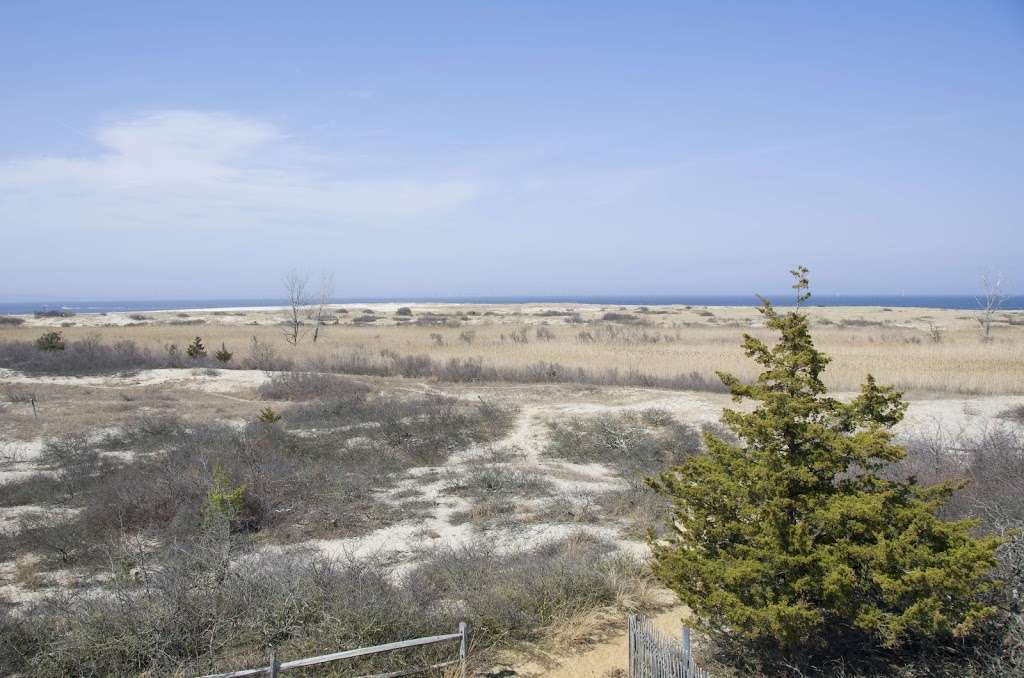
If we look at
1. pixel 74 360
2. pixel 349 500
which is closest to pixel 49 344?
pixel 74 360

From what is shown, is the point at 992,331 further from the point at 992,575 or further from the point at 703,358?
the point at 992,575

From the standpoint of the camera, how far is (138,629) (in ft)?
20.0

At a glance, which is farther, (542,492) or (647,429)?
(647,429)

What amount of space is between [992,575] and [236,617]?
6984mm

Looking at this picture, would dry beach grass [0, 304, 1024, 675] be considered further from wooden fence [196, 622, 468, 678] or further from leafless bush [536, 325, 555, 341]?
leafless bush [536, 325, 555, 341]

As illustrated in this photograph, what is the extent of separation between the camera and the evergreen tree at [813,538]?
4613 millimetres

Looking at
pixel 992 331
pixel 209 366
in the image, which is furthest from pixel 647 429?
pixel 992 331

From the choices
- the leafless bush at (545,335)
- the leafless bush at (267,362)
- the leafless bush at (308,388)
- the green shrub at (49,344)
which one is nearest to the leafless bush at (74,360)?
the green shrub at (49,344)

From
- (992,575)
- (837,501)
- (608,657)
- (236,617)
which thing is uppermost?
(837,501)

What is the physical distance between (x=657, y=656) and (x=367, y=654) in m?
2.59

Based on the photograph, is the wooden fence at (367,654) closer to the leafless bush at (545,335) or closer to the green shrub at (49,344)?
the green shrub at (49,344)

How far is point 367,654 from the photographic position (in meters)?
5.97

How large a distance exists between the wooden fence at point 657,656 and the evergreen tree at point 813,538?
0.39m

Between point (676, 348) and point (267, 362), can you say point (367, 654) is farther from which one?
point (676, 348)
